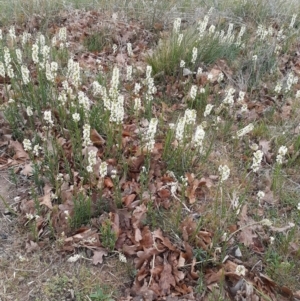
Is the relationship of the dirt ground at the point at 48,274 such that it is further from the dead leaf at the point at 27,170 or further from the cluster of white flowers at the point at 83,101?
the cluster of white flowers at the point at 83,101

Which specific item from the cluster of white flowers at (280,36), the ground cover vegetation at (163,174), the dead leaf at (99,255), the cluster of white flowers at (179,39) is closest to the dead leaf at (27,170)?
the ground cover vegetation at (163,174)

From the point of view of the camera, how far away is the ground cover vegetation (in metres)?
2.48

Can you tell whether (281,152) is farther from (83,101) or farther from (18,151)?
(18,151)

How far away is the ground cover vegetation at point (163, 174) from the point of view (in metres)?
2.48

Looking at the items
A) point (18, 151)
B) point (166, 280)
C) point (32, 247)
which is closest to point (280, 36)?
point (18, 151)

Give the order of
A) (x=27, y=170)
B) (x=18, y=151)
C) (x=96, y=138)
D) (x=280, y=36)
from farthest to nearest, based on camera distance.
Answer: (x=280, y=36) < (x=96, y=138) < (x=18, y=151) < (x=27, y=170)

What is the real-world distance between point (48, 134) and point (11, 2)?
319 centimetres

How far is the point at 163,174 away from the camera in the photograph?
3047 millimetres

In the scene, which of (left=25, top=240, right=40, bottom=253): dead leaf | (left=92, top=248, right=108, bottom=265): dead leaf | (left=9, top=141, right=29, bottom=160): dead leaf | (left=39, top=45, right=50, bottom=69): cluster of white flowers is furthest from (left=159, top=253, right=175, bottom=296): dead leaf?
(left=39, top=45, right=50, bottom=69): cluster of white flowers

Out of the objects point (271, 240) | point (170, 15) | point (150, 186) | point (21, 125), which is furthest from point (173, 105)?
point (170, 15)

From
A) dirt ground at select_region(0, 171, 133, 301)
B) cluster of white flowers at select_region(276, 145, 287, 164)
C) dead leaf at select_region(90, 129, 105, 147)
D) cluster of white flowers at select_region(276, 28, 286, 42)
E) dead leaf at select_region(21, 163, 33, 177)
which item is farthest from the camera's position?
cluster of white flowers at select_region(276, 28, 286, 42)

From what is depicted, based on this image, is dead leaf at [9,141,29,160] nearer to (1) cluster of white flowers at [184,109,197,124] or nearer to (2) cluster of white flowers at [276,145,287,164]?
(1) cluster of white flowers at [184,109,197,124]

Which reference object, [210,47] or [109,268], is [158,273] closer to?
[109,268]

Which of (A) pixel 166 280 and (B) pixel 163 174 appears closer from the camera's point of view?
(A) pixel 166 280
